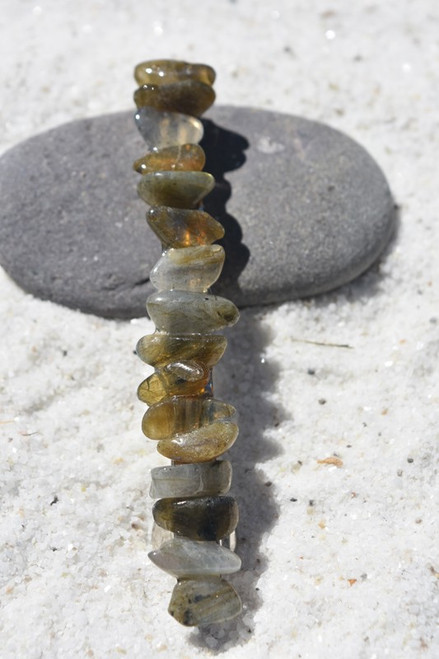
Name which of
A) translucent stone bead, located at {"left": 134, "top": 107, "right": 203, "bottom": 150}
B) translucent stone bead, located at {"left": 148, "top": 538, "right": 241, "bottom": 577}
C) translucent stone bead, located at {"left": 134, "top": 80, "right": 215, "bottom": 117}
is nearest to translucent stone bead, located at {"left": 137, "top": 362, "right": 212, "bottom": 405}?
translucent stone bead, located at {"left": 148, "top": 538, "right": 241, "bottom": 577}

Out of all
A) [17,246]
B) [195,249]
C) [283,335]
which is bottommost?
[283,335]

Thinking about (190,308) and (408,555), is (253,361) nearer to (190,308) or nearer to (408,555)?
(190,308)

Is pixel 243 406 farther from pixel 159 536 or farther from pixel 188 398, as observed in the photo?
pixel 159 536

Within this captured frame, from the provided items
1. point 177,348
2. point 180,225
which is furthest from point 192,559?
point 180,225

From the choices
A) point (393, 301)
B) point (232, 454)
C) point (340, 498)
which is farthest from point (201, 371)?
point (393, 301)

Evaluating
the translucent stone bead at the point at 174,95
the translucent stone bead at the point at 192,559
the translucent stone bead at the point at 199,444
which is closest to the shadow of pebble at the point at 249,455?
the translucent stone bead at the point at 192,559

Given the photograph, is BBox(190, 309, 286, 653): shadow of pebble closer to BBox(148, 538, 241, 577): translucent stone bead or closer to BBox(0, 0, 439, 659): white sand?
BBox(0, 0, 439, 659): white sand
